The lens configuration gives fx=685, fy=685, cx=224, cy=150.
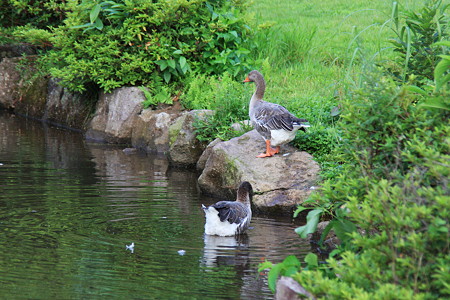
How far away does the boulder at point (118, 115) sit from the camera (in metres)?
13.8

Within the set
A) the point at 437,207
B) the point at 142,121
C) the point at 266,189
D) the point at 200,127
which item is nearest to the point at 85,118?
the point at 142,121

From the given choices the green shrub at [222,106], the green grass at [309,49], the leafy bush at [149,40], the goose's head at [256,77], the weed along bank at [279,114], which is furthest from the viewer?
the leafy bush at [149,40]

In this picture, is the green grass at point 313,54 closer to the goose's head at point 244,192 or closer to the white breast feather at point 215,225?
the goose's head at point 244,192

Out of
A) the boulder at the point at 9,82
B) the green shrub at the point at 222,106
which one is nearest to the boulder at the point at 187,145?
the green shrub at the point at 222,106

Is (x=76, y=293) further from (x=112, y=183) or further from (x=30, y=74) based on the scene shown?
(x=30, y=74)

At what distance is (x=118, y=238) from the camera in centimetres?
760

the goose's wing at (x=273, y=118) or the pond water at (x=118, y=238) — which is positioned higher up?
the goose's wing at (x=273, y=118)

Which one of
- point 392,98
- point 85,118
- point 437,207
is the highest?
point 392,98

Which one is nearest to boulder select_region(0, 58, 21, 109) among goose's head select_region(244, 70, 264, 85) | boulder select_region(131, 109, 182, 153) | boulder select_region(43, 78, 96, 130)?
boulder select_region(43, 78, 96, 130)

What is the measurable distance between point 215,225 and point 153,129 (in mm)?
5659

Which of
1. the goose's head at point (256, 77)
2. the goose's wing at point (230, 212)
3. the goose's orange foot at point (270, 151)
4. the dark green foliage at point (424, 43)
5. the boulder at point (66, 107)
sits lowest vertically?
the boulder at point (66, 107)

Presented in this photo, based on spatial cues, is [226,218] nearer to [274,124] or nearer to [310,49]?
[274,124]

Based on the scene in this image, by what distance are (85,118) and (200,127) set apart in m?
4.35

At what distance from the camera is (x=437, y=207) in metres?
4.04
